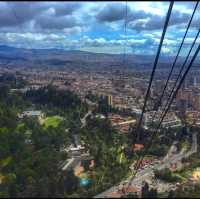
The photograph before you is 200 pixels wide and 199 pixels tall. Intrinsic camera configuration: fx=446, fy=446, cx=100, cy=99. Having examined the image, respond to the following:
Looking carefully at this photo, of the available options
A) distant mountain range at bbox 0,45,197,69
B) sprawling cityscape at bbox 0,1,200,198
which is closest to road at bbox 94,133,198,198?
sprawling cityscape at bbox 0,1,200,198

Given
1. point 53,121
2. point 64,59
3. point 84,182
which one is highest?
point 64,59

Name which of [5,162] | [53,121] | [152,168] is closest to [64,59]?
[53,121]

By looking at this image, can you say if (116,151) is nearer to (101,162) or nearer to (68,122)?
(101,162)

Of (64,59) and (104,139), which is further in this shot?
(64,59)

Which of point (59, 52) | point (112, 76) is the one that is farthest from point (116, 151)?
point (59, 52)

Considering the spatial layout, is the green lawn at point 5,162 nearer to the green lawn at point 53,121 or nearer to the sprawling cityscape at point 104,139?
the sprawling cityscape at point 104,139

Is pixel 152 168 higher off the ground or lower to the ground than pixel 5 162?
lower

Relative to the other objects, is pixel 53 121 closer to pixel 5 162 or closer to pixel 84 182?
pixel 5 162

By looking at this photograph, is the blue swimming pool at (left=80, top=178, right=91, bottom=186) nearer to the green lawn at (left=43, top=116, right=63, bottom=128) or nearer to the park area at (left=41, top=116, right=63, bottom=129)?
the park area at (left=41, top=116, right=63, bottom=129)

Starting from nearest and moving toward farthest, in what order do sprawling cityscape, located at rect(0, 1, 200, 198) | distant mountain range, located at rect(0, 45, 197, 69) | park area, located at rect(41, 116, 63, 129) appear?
sprawling cityscape, located at rect(0, 1, 200, 198), park area, located at rect(41, 116, 63, 129), distant mountain range, located at rect(0, 45, 197, 69)
